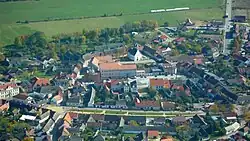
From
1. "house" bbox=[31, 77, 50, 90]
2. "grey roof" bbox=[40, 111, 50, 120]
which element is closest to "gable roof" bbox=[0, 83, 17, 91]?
"house" bbox=[31, 77, 50, 90]

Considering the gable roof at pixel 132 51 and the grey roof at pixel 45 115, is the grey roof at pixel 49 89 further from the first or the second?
the gable roof at pixel 132 51

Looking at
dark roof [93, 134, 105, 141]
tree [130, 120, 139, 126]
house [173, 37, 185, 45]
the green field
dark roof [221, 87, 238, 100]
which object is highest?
the green field

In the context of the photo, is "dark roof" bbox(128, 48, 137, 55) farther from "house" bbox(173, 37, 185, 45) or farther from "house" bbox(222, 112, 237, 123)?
"house" bbox(222, 112, 237, 123)

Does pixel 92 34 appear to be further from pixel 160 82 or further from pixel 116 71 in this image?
pixel 160 82

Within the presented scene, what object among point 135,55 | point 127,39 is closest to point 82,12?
point 127,39

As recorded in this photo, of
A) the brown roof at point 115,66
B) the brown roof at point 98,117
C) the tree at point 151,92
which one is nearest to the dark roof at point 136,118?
the brown roof at point 98,117

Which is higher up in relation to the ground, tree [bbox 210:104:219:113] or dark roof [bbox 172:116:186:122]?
tree [bbox 210:104:219:113]

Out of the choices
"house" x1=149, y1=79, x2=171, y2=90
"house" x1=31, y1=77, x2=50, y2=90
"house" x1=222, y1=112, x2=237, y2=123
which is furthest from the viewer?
"house" x1=31, y1=77, x2=50, y2=90
